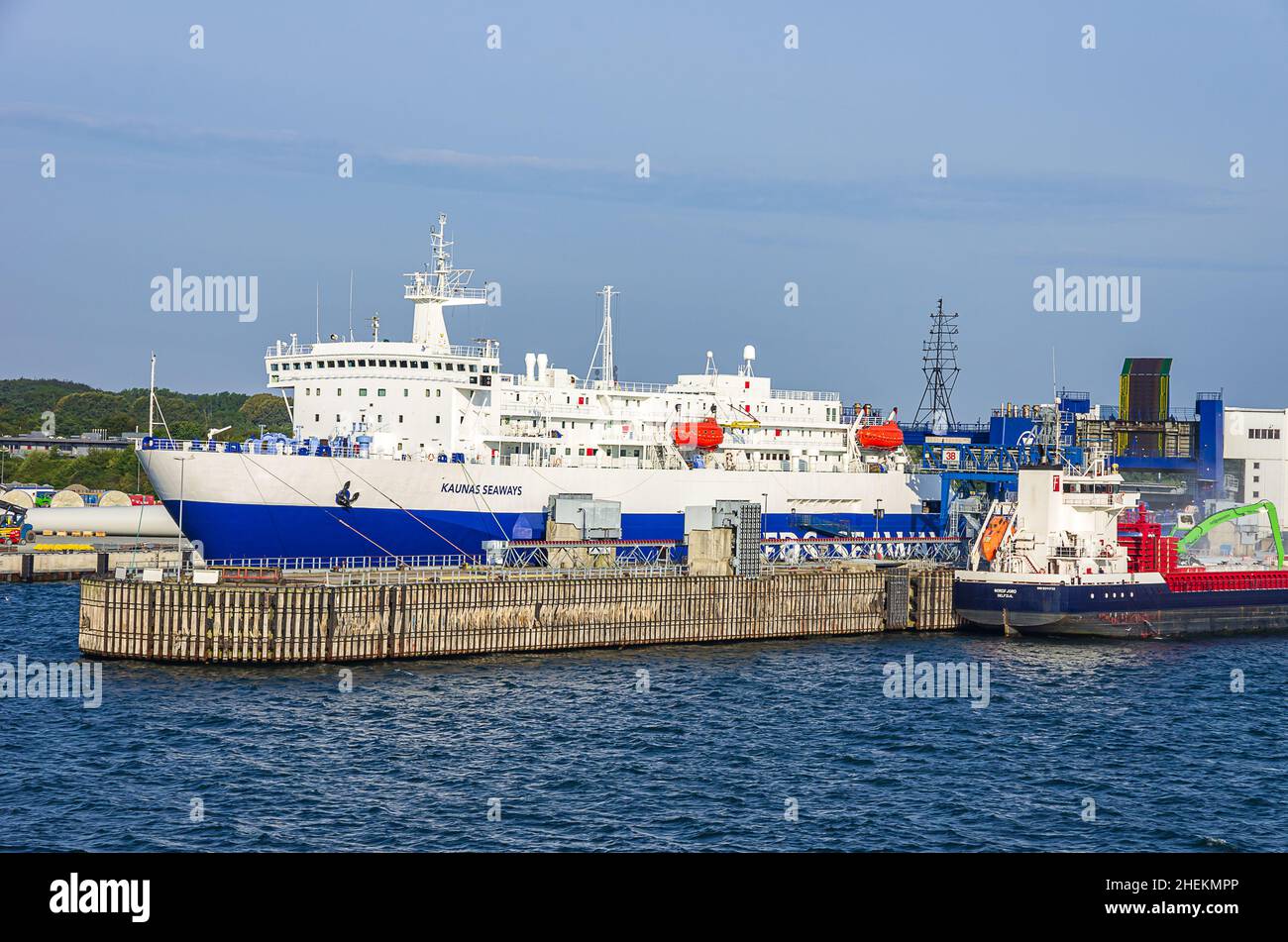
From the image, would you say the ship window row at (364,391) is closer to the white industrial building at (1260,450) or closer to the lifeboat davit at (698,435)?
the lifeboat davit at (698,435)

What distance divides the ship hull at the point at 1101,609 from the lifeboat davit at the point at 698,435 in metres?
16.7

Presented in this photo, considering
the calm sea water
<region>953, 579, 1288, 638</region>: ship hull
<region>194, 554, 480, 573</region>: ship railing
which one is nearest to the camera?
the calm sea water

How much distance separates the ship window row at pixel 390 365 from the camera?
6469 centimetres

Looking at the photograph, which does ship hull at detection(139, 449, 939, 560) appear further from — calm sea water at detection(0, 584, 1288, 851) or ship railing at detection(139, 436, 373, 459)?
calm sea water at detection(0, 584, 1288, 851)

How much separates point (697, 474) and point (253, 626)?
31.5m

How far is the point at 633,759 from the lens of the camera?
34.3 meters

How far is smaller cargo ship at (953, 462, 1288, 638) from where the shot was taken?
188 ft

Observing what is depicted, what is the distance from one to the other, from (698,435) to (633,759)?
38.1m

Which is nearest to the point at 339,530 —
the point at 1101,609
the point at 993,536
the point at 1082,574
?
the point at 993,536

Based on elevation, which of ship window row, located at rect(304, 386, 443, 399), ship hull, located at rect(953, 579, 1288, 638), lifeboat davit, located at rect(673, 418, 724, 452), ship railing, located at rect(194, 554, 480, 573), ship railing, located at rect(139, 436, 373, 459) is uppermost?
ship window row, located at rect(304, 386, 443, 399)

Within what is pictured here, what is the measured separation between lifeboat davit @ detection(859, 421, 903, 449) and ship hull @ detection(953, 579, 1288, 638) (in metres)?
20.8

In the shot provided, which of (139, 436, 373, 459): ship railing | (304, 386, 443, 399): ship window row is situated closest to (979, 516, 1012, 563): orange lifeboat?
(304, 386, 443, 399): ship window row

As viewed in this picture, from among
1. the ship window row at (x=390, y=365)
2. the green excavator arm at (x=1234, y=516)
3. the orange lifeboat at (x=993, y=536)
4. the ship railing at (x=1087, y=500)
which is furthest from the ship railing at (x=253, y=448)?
the green excavator arm at (x=1234, y=516)

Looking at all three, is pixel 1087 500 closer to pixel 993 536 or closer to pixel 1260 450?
pixel 993 536
